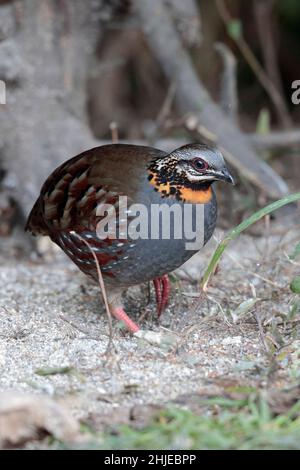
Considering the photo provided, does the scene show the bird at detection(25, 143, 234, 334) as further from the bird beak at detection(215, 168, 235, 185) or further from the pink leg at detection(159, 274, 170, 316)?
the pink leg at detection(159, 274, 170, 316)

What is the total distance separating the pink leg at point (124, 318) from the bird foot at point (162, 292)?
21 centimetres

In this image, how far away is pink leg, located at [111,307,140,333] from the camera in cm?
434

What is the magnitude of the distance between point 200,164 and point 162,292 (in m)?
0.83

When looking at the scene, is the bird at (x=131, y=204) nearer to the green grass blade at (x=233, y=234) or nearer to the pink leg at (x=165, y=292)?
the pink leg at (x=165, y=292)

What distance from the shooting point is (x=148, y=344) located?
4055 mm

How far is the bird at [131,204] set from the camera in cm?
420

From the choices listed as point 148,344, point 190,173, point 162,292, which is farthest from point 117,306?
point 190,173

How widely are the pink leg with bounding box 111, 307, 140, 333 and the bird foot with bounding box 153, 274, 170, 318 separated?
0.21m

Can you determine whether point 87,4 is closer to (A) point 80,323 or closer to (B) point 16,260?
(B) point 16,260

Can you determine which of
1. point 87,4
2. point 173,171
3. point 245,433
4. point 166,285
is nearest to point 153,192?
point 173,171

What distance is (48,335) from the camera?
418 centimetres

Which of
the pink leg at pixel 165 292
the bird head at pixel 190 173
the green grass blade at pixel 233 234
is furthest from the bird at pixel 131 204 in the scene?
the green grass blade at pixel 233 234

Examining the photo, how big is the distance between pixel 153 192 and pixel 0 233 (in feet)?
8.48

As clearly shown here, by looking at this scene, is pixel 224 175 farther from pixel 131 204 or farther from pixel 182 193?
pixel 131 204
